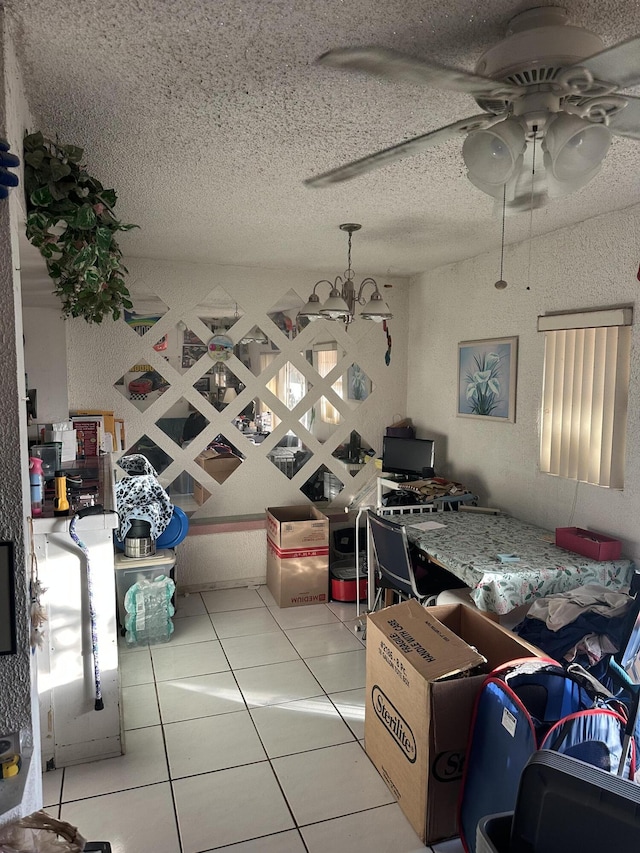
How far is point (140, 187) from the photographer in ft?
8.59

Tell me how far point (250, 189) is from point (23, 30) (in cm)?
131

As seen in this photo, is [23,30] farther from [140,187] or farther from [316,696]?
[316,696]

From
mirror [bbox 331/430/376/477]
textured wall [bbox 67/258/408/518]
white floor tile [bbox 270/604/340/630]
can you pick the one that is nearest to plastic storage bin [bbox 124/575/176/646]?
white floor tile [bbox 270/604/340/630]

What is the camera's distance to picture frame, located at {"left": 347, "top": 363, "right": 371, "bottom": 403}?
4840 millimetres

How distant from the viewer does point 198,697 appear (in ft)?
9.81

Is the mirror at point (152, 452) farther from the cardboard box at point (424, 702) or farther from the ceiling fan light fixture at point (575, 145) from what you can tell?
the ceiling fan light fixture at point (575, 145)

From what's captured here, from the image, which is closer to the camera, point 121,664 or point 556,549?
point 556,549

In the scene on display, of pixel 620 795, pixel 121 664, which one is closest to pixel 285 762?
pixel 121 664

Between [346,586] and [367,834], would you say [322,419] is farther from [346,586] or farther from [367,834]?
[367,834]

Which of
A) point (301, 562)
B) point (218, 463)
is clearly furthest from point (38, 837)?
point (218, 463)

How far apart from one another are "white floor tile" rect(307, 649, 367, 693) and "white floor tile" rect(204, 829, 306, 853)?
969mm

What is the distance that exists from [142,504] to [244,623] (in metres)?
1.06

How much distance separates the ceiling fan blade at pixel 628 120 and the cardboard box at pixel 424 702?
167cm

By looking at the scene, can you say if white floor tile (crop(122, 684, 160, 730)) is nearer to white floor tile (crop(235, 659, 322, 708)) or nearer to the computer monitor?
white floor tile (crop(235, 659, 322, 708))
